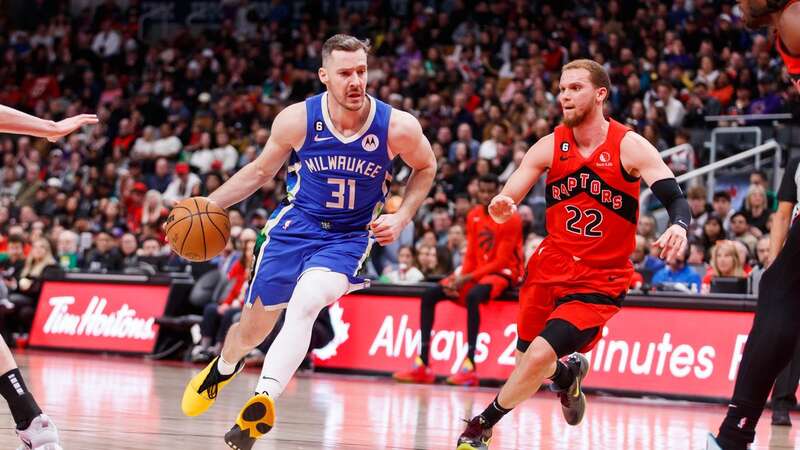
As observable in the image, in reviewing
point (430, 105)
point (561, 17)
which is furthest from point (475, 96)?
point (561, 17)

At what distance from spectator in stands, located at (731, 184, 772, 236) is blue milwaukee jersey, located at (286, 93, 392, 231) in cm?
792

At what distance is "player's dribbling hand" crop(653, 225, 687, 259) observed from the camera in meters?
5.85

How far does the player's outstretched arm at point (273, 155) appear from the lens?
686cm

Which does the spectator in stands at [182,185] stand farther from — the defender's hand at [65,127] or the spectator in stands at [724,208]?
the defender's hand at [65,127]

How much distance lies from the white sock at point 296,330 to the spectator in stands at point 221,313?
7.94 m

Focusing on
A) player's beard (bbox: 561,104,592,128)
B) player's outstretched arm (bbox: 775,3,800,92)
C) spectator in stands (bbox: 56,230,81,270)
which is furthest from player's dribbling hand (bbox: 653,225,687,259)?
spectator in stands (bbox: 56,230,81,270)

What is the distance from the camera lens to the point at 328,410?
8.99 metres

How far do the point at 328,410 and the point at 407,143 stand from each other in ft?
9.16

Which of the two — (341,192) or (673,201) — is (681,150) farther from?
(341,192)

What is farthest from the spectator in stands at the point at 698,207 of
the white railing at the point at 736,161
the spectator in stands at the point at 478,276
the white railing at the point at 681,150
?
the spectator in stands at the point at 478,276

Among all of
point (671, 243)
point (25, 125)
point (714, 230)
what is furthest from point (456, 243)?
point (25, 125)

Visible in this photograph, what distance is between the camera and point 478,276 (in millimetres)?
12578

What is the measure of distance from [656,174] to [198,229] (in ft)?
8.34

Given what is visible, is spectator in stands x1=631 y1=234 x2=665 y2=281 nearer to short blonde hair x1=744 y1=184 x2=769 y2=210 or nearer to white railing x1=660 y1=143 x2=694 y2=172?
short blonde hair x1=744 y1=184 x2=769 y2=210
